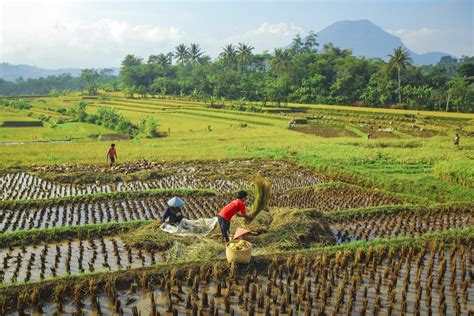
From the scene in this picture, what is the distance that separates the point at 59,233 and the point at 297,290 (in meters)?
5.91

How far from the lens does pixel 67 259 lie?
339 inches

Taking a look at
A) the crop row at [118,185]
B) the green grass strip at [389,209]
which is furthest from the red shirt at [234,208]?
the crop row at [118,185]

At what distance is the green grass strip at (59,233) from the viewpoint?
968cm

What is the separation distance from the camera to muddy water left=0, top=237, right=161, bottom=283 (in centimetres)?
805

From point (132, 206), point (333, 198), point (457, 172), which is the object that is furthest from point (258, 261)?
point (457, 172)

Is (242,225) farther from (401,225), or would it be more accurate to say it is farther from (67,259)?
(401,225)

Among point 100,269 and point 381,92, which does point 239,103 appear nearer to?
point 381,92

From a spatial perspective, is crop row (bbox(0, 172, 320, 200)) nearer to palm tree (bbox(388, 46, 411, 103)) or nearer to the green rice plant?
the green rice plant

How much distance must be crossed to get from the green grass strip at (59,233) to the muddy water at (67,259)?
0.24 meters

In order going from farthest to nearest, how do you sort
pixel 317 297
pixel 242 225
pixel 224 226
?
pixel 242 225 → pixel 224 226 → pixel 317 297

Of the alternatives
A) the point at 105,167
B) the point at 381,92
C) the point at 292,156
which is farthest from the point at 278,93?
the point at 105,167

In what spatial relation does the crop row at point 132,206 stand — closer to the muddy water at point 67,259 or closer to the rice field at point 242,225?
the rice field at point 242,225

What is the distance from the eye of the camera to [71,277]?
733 centimetres

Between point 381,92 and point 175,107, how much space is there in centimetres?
2640
